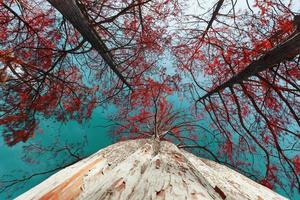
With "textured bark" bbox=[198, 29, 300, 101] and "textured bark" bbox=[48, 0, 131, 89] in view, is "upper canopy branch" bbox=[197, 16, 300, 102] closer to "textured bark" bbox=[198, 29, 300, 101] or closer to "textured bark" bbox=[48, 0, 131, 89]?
"textured bark" bbox=[198, 29, 300, 101]

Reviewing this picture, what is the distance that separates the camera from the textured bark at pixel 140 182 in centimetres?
209

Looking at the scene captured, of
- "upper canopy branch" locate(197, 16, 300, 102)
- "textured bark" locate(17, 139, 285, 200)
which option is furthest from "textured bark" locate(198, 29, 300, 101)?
"textured bark" locate(17, 139, 285, 200)

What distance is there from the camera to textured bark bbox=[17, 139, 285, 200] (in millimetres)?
2088

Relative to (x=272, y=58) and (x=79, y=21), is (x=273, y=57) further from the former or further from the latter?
(x=79, y=21)

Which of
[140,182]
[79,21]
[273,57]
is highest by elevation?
[79,21]

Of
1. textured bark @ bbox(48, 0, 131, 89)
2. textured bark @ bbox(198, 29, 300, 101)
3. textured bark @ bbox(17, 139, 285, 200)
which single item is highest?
textured bark @ bbox(48, 0, 131, 89)

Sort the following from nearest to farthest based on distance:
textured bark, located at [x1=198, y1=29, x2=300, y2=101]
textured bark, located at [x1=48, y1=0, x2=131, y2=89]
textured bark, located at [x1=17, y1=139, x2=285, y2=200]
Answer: textured bark, located at [x1=17, y1=139, x2=285, y2=200] < textured bark, located at [x1=198, y1=29, x2=300, y2=101] < textured bark, located at [x1=48, y1=0, x2=131, y2=89]

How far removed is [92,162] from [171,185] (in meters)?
1.37

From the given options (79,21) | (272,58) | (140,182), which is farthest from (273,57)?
(79,21)

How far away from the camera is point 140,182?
7.43ft

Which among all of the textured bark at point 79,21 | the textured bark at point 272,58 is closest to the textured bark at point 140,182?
the textured bark at point 272,58

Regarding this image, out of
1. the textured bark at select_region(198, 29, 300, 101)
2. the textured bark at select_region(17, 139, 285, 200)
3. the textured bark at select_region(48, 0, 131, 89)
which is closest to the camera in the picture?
the textured bark at select_region(17, 139, 285, 200)

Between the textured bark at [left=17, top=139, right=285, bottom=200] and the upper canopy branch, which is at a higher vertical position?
the upper canopy branch

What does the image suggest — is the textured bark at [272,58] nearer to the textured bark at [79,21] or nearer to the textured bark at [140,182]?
the textured bark at [140,182]
